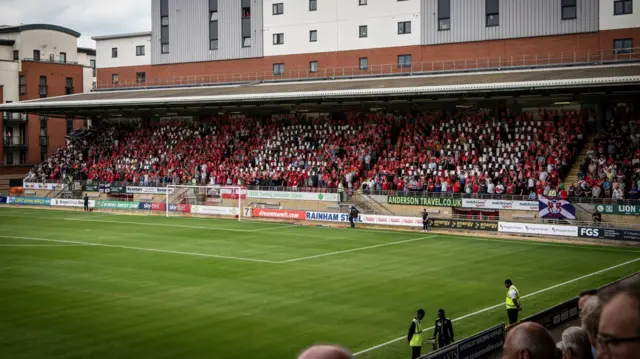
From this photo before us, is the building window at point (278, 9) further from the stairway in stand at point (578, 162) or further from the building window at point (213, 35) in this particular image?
the stairway in stand at point (578, 162)

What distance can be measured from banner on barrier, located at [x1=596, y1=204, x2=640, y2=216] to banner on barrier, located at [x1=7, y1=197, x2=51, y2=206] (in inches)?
1955

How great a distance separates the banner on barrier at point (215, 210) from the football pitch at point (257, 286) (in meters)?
9.21

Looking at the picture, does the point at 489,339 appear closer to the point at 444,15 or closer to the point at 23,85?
the point at 444,15

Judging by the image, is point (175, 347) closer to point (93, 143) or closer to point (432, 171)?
point (432, 171)

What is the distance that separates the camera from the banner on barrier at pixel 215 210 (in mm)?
58188

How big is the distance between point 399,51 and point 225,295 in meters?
43.1

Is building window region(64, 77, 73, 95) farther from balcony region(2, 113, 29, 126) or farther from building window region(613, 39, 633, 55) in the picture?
building window region(613, 39, 633, 55)

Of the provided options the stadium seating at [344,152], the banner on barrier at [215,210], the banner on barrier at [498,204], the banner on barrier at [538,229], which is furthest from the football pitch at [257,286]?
the banner on barrier at [215,210]

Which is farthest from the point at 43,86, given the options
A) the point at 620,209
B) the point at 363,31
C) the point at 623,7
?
the point at 620,209

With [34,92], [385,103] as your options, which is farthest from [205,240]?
[34,92]

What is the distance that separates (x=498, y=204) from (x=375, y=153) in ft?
44.6

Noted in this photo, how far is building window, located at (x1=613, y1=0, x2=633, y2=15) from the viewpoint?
55344 millimetres

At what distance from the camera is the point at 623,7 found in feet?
182

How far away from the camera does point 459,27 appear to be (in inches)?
2488
